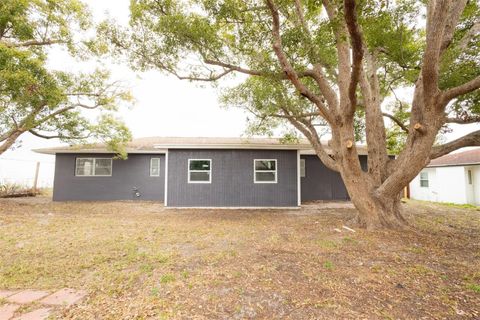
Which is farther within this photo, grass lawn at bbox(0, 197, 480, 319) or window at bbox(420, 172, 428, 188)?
window at bbox(420, 172, 428, 188)

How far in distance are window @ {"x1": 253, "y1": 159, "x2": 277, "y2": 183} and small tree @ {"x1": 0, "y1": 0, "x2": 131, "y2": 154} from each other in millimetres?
6184

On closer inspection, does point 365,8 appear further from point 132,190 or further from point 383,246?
point 132,190

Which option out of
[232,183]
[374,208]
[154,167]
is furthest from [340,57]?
[154,167]

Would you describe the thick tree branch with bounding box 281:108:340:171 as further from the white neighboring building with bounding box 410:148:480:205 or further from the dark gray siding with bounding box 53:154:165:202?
the white neighboring building with bounding box 410:148:480:205

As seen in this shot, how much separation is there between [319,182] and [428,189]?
7451 millimetres

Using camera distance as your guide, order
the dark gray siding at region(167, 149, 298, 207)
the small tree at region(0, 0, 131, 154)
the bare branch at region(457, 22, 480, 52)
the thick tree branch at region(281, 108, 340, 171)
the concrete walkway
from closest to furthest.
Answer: the concrete walkway → the bare branch at region(457, 22, 480, 52) → the thick tree branch at region(281, 108, 340, 171) → the small tree at region(0, 0, 131, 154) → the dark gray siding at region(167, 149, 298, 207)

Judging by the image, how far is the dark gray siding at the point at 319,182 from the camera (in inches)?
518

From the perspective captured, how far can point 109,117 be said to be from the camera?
1084 cm

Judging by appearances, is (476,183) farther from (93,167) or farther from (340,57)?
(93,167)

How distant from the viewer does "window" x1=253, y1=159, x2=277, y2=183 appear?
34.3ft

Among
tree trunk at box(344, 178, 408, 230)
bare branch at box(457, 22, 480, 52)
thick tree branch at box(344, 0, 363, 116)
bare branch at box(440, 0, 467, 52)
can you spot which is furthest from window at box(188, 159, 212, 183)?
bare branch at box(457, 22, 480, 52)

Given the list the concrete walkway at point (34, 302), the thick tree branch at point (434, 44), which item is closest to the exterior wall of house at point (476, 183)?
the thick tree branch at point (434, 44)

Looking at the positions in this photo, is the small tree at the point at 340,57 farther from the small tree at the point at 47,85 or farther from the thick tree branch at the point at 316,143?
the small tree at the point at 47,85

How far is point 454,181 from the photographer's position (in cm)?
1306
